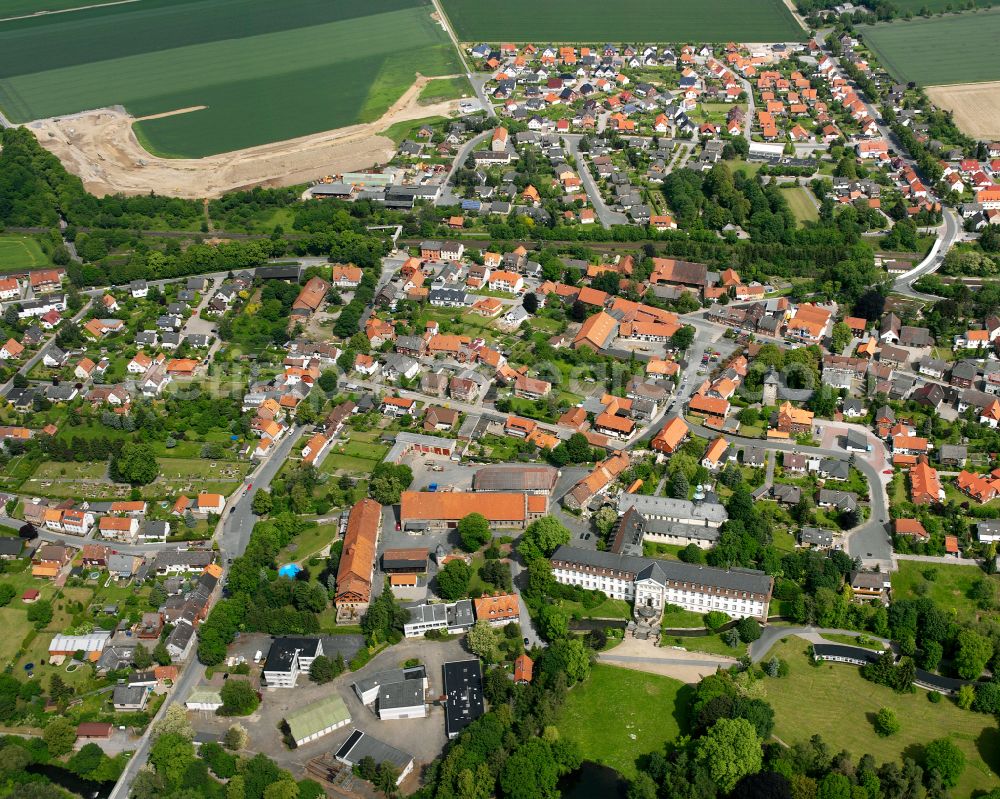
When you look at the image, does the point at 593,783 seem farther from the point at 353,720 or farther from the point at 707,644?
the point at 353,720

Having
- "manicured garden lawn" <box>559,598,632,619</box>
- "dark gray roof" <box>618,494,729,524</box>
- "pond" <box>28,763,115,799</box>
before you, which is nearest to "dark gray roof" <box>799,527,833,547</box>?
"dark gray roof" <box>618,494,729,524</box>

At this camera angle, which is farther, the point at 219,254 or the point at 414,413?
the point at 219,254

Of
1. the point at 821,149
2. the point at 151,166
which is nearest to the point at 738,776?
the point at 821,149

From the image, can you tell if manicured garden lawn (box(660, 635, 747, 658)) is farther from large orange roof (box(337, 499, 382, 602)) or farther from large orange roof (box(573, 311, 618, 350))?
large orange roof (box(573, 311, 618, 350))

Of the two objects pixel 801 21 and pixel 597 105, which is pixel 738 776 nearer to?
pixel 597 105

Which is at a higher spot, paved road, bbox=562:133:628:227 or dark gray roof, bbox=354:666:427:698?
paved road, bbox=562:133:628:227
